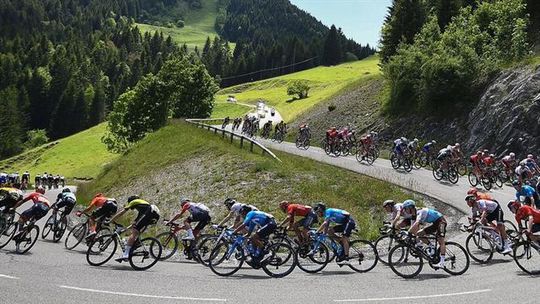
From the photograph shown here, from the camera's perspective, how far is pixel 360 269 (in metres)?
14.2

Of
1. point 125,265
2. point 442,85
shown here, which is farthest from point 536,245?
point 442,85

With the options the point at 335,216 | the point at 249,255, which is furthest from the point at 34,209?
the point at 335,216

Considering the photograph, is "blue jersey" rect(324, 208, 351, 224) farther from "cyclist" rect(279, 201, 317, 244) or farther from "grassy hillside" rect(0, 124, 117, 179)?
"grassy hillside" rect(0, 124, 117, 179)

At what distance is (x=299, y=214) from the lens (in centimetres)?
1459

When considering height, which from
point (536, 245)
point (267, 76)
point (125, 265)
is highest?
point (536, 245)

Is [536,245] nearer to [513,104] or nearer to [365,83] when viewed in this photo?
[513,104]

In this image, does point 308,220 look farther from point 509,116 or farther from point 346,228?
point 509,116

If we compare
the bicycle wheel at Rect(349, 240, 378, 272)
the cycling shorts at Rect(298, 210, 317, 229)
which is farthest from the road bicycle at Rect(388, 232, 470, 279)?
the cycling shorts at Rect(298, 210, 317, 229)

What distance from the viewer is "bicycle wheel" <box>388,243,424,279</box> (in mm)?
13537

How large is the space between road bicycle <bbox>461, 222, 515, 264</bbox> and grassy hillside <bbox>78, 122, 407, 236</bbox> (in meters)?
4.53

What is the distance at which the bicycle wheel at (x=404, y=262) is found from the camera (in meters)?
13.5

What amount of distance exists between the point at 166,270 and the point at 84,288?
2.73 meters

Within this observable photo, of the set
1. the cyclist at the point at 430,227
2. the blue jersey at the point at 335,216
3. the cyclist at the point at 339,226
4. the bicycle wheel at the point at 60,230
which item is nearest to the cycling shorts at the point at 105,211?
the bicycle wheel at the point at 60,230

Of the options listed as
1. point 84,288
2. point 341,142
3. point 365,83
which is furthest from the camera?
point 365,83
